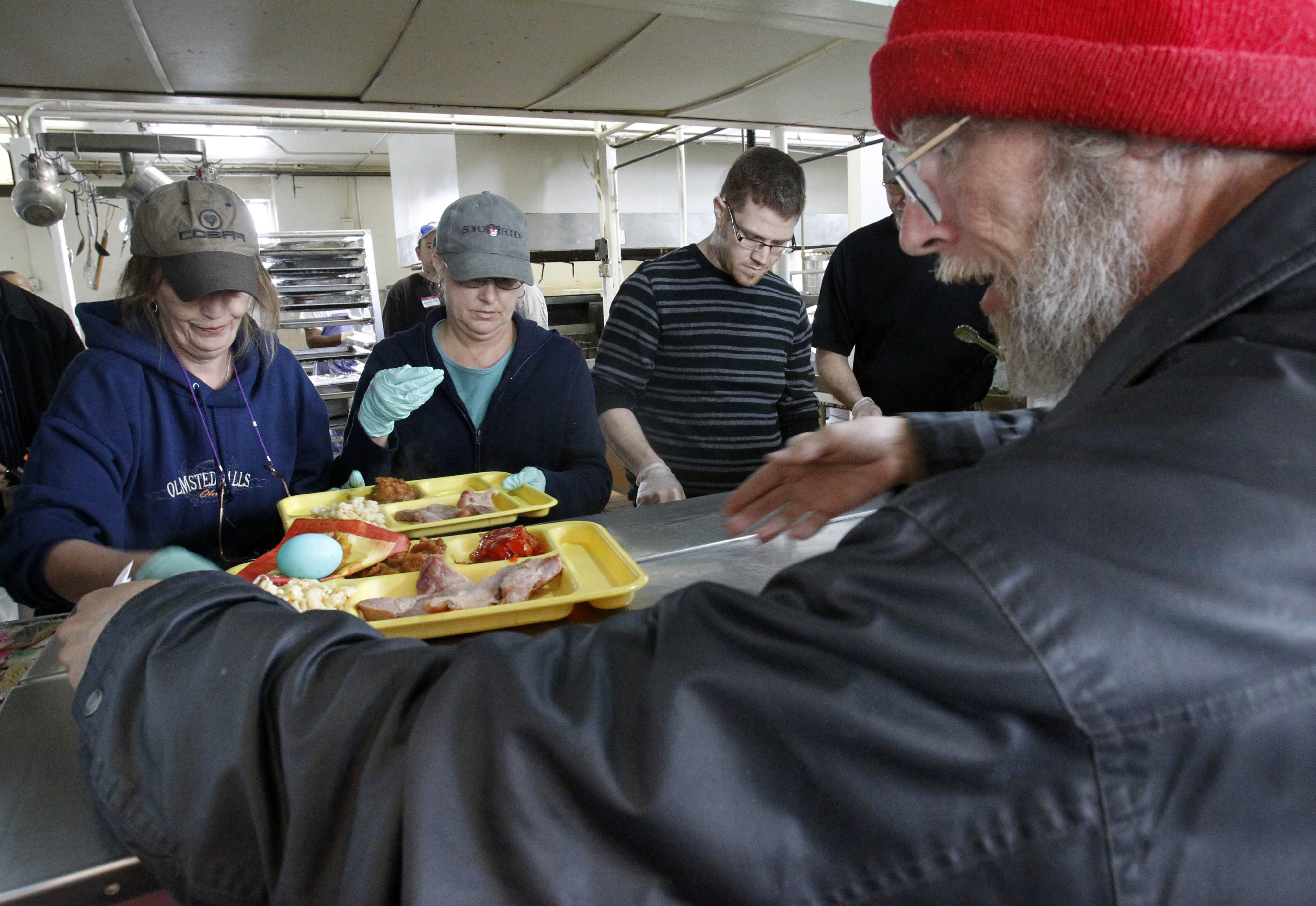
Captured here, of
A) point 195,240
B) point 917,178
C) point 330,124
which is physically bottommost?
point 917,178

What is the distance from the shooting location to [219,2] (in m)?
1.89

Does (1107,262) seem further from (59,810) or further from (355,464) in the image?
(355,464)

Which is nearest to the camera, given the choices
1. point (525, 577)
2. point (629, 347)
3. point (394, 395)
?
point (525, 577)

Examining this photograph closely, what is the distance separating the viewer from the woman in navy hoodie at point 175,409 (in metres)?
1.87

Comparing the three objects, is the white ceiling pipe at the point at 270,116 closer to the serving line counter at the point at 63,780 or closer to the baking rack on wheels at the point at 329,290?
the baking rack on wheels at the point at 329,290

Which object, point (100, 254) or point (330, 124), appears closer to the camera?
point (100, 254)

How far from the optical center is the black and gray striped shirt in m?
3.00

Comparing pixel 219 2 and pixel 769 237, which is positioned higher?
pixel 219 2

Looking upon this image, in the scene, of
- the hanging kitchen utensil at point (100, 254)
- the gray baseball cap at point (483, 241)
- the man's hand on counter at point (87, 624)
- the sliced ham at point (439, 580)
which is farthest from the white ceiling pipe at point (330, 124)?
the man's hand on counter at point (87, 624)

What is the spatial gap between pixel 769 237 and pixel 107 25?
202cm

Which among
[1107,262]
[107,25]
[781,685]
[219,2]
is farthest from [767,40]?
[781,685]

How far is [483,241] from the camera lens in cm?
255

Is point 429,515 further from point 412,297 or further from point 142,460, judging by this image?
point 412,297

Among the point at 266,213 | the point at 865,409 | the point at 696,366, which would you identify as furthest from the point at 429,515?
the point at 266,213
